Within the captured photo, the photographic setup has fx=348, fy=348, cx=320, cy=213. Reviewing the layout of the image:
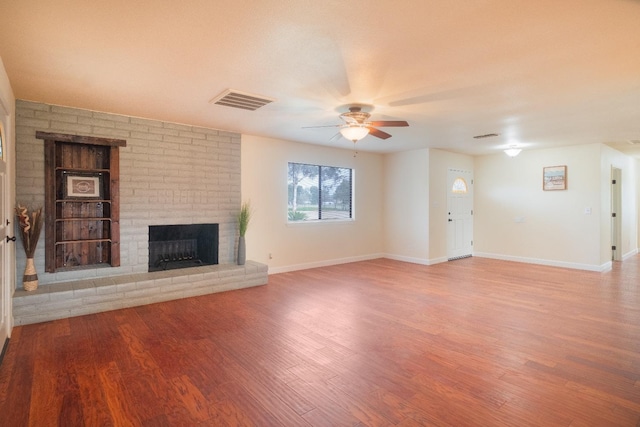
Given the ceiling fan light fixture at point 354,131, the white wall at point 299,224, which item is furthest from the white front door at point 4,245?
the ceiling fan light fixture at point 354,131

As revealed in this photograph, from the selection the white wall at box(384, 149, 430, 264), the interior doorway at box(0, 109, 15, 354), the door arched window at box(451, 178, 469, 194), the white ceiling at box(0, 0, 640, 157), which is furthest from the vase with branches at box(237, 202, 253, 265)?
the door arched window at box(451, 178, 469, 194)

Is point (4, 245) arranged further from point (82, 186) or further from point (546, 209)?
point (546, 209)

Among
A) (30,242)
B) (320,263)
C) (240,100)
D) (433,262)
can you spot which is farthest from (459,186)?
(30,242)

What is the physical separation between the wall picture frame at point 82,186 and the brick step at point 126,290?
1.11m

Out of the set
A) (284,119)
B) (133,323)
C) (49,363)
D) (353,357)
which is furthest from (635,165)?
(49,363)

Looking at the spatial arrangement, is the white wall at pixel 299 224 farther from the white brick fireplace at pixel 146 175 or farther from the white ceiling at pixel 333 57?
the white ceiling at pixel 333 57

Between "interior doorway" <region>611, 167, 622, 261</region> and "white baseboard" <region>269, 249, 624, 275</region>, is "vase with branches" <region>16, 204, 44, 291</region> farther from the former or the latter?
"interior doorway" <region>611, 167, 622, 261</region>

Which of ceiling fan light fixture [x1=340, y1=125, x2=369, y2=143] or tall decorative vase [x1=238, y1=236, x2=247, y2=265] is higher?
ceiling fan light fixture [x1=340, y1=125, x2=369, y2=143]

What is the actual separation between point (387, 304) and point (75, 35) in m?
4.01

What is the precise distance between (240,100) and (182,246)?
2815 millimetres

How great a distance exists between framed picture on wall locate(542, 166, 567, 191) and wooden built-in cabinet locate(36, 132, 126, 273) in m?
7.59

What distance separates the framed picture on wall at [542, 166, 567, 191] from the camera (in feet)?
22.3

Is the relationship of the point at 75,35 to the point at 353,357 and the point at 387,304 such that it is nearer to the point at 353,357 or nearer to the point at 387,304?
the point at 353,357

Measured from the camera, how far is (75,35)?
7.91ft
